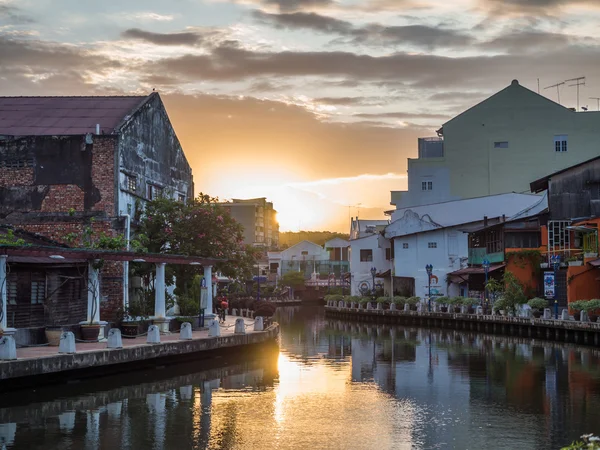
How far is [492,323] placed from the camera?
55938 mm

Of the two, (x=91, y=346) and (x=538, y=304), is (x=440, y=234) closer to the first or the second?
(x=538, y=304)

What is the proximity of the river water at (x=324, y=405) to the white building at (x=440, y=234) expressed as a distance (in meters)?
33.0

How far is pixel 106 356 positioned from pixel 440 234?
48.0m

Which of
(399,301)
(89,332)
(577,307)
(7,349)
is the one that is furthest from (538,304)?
(7,349)

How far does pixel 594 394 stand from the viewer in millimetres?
28250

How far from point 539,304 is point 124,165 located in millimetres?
25184

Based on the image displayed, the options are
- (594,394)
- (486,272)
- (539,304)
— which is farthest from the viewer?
(486,272)

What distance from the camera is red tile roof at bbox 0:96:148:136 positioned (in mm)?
45812

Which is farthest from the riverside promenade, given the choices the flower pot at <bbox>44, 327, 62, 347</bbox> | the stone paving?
the flower pot at <bbox>44, 327, 62, 347</bbox>

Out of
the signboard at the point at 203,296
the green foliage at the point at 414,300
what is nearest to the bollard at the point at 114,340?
the signboard at the point at 203,296

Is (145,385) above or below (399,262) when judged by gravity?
below

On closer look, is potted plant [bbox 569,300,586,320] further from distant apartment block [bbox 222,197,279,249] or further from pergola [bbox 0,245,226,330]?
distant apartment block [bbox 222,197,279,249]

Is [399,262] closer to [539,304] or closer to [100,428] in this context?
[539,304]

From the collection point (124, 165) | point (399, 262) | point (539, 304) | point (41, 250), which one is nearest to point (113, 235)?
point (124, 165)
